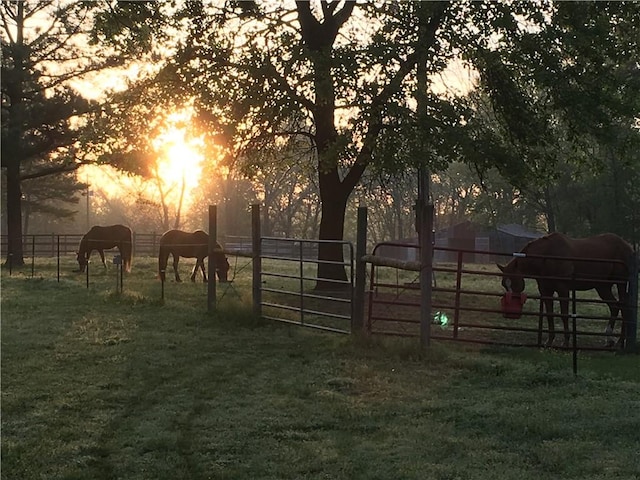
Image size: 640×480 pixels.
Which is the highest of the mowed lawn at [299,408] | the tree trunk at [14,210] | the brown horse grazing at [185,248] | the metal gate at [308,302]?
the tree trunk at [14,210]

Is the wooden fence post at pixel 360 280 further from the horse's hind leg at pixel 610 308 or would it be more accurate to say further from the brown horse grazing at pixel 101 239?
the brown horse grazing at pixel 101 239

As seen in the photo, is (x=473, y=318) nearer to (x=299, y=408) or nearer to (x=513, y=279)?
(x=513, y=279)

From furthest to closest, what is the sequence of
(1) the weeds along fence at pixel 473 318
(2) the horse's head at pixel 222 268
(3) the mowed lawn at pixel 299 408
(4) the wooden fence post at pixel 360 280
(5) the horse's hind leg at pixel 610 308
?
(2) the horse's head at pixel 222 268, (5) the horse's hind leg at pixel 610 308, (4) the wooden fence post at pixel 360 280, (1) the weeds along fence at pixel 473 318, (3) the mowed lawn at pixel 299 408

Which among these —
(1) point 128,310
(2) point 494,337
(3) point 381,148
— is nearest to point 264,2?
(3) point 381,148

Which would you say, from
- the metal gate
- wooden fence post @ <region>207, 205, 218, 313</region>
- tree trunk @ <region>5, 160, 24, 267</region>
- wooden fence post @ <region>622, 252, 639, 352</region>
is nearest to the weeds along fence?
wooden fence post @ <region>622, 252, 639, 352</region>

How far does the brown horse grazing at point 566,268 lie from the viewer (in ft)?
30.5

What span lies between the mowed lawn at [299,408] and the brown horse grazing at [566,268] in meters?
1.15

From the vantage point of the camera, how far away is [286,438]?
4.81 m

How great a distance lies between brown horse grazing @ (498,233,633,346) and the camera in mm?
9297

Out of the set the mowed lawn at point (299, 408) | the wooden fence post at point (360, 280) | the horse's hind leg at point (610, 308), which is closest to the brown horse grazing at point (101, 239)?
the mowed lawn at point (299, 408)

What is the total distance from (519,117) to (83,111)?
623 inches

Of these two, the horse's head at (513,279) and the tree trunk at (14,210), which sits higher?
the tree trunk at (14,210)

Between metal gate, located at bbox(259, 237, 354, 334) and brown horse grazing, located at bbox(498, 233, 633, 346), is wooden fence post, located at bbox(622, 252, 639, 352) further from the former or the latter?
metal gate, located at bbox(259, 237, 354, 334)

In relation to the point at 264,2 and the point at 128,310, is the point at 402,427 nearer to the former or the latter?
the point at 128,310
